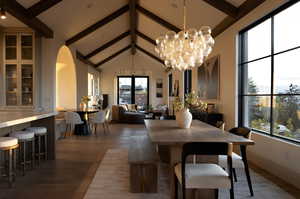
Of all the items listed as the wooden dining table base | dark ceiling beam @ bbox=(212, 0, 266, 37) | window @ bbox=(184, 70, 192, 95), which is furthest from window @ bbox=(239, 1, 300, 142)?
window @ bbox=(184, 70, 192, 95)

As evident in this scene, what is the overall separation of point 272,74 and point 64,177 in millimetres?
3715

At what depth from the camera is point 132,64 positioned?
13.3 m

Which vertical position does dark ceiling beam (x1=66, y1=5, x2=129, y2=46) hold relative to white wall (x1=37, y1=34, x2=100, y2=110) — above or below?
above

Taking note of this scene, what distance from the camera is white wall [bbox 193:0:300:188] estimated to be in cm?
322

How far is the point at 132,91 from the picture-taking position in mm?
13484

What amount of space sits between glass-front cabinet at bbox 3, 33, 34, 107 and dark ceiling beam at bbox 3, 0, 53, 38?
416 mm

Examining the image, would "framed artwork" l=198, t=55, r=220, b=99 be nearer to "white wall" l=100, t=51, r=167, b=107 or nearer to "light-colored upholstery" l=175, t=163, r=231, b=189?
"light-colored upholstery" l=175, t=163, r=231, b=189

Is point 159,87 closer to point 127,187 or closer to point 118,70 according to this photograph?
point 118,70

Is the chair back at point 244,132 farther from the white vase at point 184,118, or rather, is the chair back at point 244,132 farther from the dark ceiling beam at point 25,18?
the dark ceiling beam at point 25,18

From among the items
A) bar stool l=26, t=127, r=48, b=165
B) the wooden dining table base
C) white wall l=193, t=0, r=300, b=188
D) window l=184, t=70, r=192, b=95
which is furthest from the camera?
window l=184, t=70, r=192, b=95

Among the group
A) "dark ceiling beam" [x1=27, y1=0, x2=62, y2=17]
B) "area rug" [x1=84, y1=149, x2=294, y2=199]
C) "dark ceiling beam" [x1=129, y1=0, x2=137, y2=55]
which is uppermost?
"dark ceiling beam" [x1=129, y1=0, x2=137, y2=55]

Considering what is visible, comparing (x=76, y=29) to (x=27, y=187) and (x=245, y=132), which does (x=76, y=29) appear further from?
(x=245, y=132)

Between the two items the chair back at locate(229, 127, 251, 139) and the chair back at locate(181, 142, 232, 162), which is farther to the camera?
the chair back at locate(229, 127, 251, 139)

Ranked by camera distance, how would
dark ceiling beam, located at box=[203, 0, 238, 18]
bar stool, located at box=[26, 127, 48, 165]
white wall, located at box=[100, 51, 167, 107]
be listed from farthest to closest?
white wall, located at box=[100, 51, 167, 107], dark ceiling beam, located at box=[203, 0, 238, 18], bar stool, located at box=[26, 127, 48, 165]
